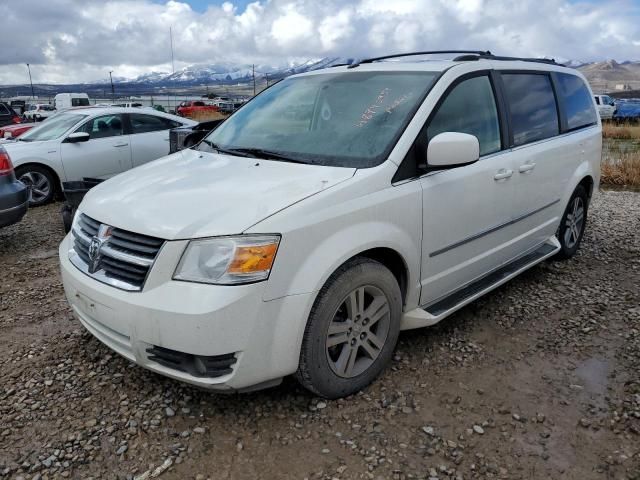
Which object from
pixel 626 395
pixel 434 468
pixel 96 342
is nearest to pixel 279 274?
pixel 434 468

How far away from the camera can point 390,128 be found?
296 cm

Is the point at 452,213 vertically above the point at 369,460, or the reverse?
the point at 452,213

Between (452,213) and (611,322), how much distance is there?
5.34ft

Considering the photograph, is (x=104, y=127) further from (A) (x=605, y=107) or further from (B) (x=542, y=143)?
(A) (x=605, y=107)

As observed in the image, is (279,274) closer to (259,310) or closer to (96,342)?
(259,310)

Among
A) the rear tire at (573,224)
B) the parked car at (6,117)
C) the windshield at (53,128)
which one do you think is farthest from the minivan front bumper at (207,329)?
the parked car at (6,117)

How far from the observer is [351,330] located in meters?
2.74

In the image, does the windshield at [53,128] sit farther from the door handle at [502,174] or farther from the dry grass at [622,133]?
the dry grass at [622,133]

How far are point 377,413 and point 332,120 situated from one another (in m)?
1.73

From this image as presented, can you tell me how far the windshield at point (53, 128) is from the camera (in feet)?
27.2

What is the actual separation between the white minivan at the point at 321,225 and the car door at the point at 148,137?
537 cm

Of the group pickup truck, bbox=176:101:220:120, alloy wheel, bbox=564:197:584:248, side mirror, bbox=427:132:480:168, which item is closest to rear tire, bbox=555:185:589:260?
alloy wheel, bbox=564:197:584:248

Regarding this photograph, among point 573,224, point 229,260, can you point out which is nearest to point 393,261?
point 229,260

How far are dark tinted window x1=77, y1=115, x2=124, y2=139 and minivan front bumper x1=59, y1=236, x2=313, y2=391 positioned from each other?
6.74 meters
